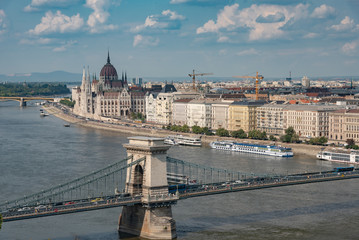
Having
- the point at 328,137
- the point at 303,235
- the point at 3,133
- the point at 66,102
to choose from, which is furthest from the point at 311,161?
the point at 66,102

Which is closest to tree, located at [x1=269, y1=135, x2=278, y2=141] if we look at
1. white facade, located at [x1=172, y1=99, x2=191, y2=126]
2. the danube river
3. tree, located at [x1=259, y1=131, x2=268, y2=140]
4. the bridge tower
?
tree, located at [x1=259, y1=131, x2=268, y2=140]

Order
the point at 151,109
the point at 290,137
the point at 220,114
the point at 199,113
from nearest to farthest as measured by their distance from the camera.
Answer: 1. the point at 290,137
2. the point at 220,114
3. the point at 199,113
4. the point at 151,109

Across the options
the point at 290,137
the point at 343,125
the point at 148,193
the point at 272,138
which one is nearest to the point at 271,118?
the point at 272,138

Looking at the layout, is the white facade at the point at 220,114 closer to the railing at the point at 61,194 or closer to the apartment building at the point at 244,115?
the apartment building at the point at 244,115

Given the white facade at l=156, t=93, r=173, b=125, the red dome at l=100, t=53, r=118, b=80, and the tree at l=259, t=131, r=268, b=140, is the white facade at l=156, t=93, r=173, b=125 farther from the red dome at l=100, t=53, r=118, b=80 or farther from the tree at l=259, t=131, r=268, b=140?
the red dome at l=100, t=53, r=118, b=80

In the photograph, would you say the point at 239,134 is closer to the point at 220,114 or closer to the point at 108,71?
the point at 220,114

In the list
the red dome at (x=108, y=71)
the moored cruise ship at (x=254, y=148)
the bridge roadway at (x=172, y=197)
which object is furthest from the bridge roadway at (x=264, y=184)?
the red dome at (x=108, y=71)
